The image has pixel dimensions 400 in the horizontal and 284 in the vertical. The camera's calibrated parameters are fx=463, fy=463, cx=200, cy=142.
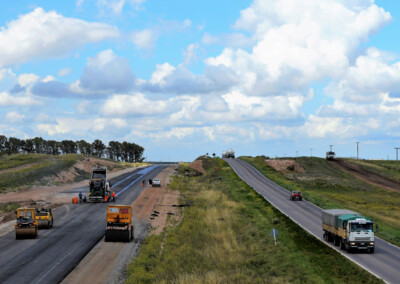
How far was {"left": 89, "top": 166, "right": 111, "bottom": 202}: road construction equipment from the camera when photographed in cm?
7606

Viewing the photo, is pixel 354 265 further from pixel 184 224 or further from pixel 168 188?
pixel 168 188

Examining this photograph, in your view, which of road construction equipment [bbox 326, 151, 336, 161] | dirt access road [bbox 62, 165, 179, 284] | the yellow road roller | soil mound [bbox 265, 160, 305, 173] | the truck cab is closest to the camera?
dirt access road [bbox 62, 165, 179, 284]

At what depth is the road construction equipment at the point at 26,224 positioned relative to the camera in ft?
147

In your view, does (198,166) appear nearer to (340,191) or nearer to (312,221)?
(340,191)

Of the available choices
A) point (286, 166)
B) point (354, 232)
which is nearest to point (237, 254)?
point (354, 232)

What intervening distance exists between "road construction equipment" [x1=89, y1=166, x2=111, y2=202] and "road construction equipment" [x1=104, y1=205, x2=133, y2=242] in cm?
3155

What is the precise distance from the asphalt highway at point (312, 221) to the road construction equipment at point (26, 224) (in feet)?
93.1

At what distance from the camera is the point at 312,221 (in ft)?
197

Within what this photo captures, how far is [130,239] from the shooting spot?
46625mm

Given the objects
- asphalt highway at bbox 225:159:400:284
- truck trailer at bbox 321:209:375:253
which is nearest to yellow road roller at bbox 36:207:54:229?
asphalt highway at bbox 225:159:400:284

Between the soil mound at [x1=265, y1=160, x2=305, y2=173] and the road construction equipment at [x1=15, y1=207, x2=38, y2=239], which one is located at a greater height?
the soil mound at [x1=265, y1=160, x2=305, y2=173]

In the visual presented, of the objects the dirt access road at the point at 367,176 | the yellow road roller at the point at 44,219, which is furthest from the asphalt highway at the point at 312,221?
the dirt access road at the point at 367,176

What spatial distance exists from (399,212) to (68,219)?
174 ft

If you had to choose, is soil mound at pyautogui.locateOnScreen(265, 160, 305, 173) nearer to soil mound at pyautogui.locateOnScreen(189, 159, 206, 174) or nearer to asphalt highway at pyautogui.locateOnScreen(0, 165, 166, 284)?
soil mound at pyautogui.locateOnScreen(189, 159, 206, 174)
